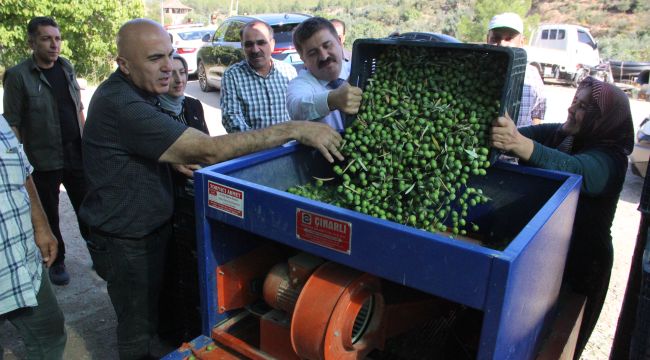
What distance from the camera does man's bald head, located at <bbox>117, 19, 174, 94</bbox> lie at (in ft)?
7.99

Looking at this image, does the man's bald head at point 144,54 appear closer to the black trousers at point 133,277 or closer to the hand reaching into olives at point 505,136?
Answer: the black trousers at point 133,277

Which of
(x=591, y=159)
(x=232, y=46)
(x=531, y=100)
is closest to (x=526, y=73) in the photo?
(x=531, y=100)

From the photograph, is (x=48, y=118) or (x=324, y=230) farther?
→ (x=48, y=118)

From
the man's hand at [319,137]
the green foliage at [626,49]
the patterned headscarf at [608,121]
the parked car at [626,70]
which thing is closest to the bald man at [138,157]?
the man's hand at [319,137]

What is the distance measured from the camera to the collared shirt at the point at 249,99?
3982mm

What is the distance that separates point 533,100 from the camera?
152 inches

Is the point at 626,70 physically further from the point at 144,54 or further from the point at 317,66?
the point at 144,54

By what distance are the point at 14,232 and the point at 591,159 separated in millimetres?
2591

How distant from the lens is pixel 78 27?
13.0 m

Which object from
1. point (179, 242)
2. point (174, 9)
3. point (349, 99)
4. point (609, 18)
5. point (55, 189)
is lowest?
point (55, 189)

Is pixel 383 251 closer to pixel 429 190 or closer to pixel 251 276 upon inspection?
pixel 429 190

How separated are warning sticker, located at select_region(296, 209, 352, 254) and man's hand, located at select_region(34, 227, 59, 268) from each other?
164cm

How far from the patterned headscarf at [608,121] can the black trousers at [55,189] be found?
3.63 metres

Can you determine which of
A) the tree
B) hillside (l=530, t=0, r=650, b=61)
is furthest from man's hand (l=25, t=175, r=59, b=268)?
hillside (l=530, t=0, r=650, b=61)
